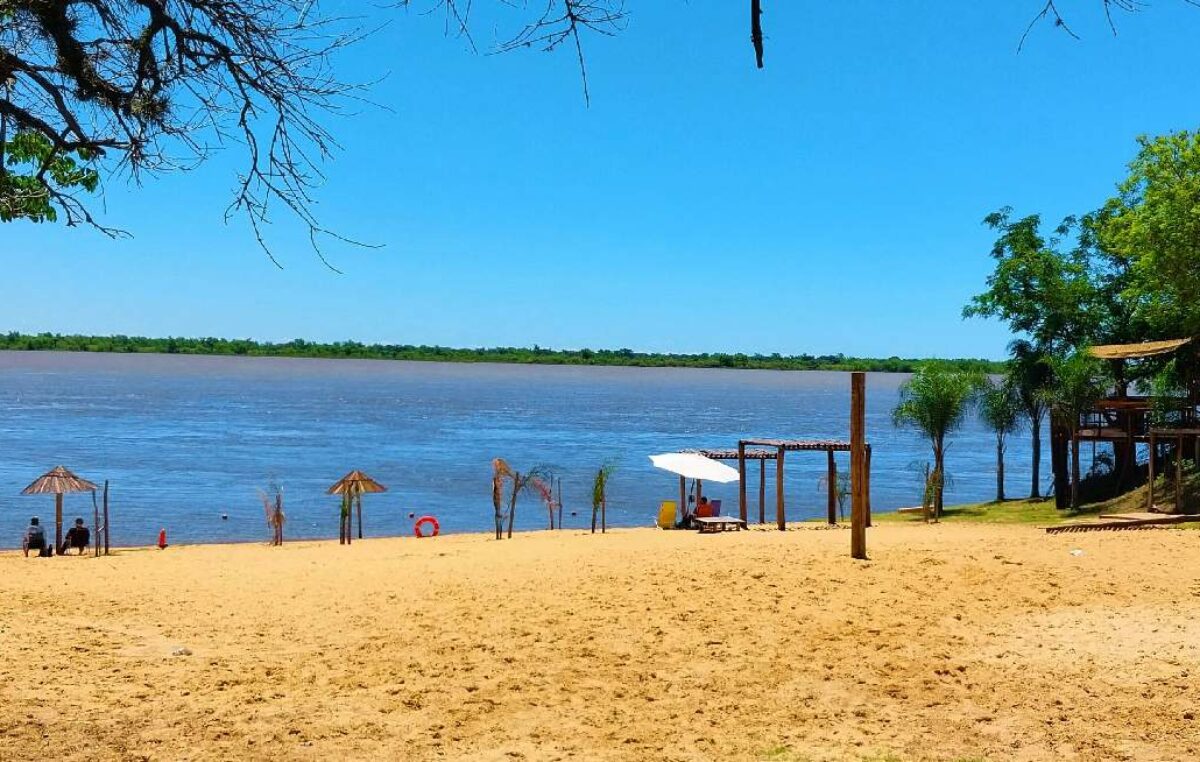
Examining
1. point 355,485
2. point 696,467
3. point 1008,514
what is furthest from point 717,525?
point 1008,514

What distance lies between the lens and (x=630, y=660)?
31.3 feet

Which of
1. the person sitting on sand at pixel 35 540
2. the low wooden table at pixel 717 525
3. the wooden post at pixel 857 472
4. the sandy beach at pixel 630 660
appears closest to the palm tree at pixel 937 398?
the low wooden table at pixel 717 525

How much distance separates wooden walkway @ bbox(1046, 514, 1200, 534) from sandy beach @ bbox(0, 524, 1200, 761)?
3.92m

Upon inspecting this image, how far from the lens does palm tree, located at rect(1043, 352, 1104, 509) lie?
94.9 feet

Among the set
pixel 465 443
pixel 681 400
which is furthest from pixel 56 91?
pixel 681 400

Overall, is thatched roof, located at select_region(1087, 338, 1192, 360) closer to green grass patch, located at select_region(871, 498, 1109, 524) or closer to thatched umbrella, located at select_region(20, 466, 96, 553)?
green grass patch, located at select_region(871, 498, 1109, 524)

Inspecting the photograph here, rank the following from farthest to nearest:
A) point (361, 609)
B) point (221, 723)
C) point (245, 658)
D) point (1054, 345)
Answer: point (1054, 345)
point (361, 609)
point (245, 658)
point (221, 723)

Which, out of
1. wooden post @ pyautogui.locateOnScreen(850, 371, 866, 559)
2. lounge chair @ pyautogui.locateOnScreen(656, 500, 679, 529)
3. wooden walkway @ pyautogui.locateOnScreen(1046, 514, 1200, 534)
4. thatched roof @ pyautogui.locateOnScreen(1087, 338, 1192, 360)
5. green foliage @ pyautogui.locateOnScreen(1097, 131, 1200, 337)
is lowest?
lounge chair @ pyautogui.locateOnScreen(656, 500, 679, 529)

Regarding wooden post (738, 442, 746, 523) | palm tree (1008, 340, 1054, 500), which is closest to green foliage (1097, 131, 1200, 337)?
palm tree (1008, 340, 1054, 500)

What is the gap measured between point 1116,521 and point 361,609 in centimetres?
1483

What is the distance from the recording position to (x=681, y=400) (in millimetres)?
125938

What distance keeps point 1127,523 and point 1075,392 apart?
1016 cm

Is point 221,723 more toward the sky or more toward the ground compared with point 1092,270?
more toward the ground

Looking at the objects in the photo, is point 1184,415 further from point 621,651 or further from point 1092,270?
point 621,651
